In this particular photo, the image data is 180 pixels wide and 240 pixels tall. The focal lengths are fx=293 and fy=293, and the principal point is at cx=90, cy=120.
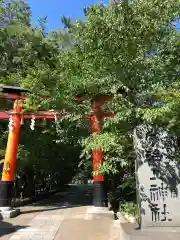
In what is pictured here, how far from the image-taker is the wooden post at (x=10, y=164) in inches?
492

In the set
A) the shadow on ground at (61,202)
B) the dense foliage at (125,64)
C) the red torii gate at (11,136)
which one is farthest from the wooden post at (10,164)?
the dense foliage at (125,64)

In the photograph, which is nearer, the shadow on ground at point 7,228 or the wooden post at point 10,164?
the shadow on ground at point 7,228

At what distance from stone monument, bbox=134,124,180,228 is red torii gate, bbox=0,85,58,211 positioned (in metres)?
5.97

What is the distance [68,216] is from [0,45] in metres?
12.2

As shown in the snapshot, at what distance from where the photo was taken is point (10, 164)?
12883 millimetres

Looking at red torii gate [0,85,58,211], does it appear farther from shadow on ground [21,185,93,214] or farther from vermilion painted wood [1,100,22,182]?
shadow on ground [21,185,93,214]

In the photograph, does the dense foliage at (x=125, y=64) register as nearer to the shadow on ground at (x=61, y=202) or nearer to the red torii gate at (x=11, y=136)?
the red torii gate at (x=11, y=136)

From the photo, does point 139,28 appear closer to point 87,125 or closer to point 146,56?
point 146,56

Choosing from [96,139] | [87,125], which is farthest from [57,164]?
[96,139]

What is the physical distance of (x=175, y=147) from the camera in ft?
24.3

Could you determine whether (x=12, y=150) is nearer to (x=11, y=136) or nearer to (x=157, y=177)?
(x=11, y=136)

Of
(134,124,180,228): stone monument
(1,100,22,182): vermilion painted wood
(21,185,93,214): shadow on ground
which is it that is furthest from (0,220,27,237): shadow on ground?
(134,124,180,228): stone monument

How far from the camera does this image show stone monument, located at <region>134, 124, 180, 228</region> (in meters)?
6.92

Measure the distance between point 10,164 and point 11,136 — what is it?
1.25 m
